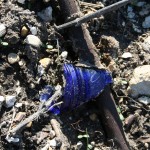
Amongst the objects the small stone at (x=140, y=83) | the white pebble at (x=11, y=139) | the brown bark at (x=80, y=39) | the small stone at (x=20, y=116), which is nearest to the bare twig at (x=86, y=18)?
the brown bark at (x=80, y=39)

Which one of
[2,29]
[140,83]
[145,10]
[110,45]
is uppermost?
[2,29]

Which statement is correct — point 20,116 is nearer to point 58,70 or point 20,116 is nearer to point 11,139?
point 11,139

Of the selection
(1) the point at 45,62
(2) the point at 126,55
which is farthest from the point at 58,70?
(2) the point at 126,55

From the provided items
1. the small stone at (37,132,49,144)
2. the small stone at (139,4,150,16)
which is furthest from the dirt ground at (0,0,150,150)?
the small stone at (139,4,150,16)

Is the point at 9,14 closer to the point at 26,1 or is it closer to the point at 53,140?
the point at 26,1

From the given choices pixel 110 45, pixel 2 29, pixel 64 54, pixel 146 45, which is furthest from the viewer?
pixel 146 45

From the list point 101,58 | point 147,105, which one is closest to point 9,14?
point 101,58

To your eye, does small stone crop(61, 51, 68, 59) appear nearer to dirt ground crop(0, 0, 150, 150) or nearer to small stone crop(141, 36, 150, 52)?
dirt ground crop(0, 0, 150, 150)
